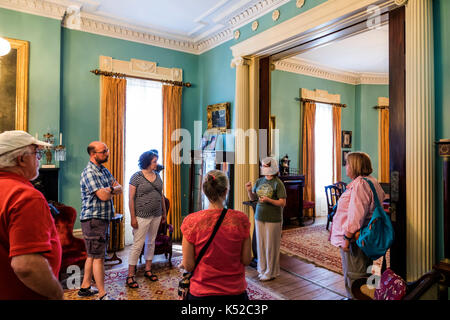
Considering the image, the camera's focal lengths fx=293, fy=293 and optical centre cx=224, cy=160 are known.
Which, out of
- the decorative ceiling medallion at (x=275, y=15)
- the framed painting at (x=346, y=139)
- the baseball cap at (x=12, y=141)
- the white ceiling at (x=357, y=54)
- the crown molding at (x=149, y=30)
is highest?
the white ceiling at (x=357, y=54)

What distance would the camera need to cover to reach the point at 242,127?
14.1 ft

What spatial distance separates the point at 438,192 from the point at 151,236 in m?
3.00

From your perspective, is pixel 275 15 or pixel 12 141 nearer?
pixel 12 141

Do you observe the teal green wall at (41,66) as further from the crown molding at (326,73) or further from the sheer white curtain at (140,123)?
the crown molding at (326,73)

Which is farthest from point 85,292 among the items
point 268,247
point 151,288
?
point 268,247

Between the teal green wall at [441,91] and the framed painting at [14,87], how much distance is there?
189 inches

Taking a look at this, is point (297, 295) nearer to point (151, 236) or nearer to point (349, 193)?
point (349, 193)

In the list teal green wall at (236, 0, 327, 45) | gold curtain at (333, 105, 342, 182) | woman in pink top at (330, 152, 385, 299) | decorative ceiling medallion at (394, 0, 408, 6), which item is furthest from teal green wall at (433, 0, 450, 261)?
gold curtain at (333, 105, 342, 182)

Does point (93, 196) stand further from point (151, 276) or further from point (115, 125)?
point (115, 125)

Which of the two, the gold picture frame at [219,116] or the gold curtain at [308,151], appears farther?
the gold curtain at [308,151]

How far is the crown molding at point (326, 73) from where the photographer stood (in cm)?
688

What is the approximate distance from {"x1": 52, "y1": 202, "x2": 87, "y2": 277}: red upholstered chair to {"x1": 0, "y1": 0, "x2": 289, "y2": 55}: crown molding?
2825mm

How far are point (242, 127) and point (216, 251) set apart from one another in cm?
289

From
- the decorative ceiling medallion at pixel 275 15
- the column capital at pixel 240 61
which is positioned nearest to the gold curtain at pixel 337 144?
the column capital at pixel 240 61
